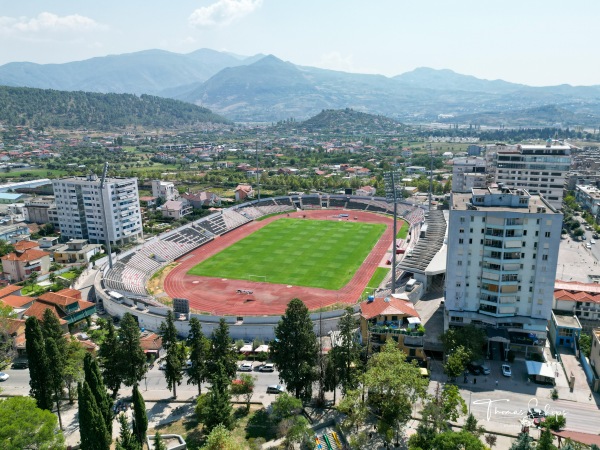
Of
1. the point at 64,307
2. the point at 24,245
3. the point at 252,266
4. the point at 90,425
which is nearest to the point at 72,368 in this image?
the point at 90,425

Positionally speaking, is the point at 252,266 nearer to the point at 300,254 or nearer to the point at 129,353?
the point at 300,254

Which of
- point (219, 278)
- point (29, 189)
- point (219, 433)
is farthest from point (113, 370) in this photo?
point (29, 189)

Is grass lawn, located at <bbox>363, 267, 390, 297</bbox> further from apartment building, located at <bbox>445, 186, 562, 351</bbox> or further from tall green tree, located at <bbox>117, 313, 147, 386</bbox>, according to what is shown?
tall green tree, located at <bbox>117, 313, 147, 386</bbox>

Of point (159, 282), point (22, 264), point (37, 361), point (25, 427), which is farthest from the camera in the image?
point (159, 282)

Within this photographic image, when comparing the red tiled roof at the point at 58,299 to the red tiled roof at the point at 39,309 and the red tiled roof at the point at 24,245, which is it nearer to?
the red tiled roof at the point at 39,309

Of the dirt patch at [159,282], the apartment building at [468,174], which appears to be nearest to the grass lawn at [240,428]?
the dirt patch at [159,282]

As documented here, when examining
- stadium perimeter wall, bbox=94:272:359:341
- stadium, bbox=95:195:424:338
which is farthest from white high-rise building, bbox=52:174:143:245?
stadium perimeter wall, bbox=94:272:359:341
